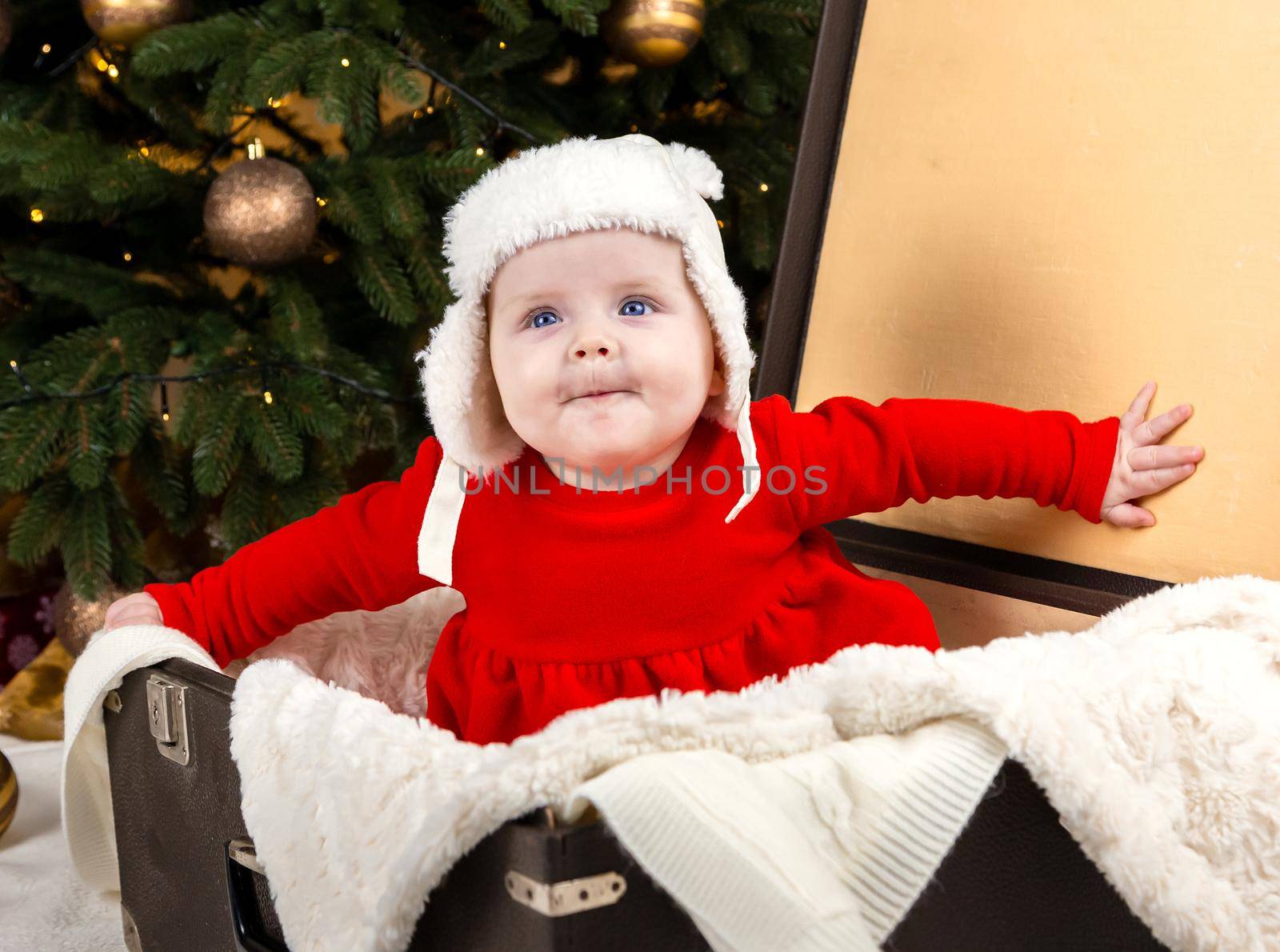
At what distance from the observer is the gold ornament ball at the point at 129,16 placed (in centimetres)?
105

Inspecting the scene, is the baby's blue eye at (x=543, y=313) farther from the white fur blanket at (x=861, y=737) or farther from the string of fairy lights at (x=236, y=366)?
the string of fairy lights at (x=236, y=366)

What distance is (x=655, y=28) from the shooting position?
113 cm

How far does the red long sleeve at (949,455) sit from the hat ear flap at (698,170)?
16cm

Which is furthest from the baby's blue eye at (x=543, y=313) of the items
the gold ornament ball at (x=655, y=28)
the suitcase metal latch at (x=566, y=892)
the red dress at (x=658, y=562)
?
the gold ornament ball at (x=655, y=28)

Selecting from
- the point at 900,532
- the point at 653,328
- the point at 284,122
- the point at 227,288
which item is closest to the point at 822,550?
the point at 900,532

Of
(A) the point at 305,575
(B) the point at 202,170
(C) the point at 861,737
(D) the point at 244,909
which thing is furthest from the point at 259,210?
(C) the point at 861,737

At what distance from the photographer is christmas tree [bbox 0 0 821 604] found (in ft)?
3.48

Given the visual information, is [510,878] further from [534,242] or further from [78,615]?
[78,615]

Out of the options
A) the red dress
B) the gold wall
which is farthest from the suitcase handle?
the gold wall

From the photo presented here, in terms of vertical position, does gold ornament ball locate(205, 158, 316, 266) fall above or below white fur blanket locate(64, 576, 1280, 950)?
above

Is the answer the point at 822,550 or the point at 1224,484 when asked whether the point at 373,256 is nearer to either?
the point at 822,550

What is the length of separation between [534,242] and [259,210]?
0.49 m

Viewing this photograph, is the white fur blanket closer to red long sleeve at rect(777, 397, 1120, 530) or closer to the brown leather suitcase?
the brown leather suitcase

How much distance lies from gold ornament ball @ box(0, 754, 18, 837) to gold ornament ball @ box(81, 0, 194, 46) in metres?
0.67
